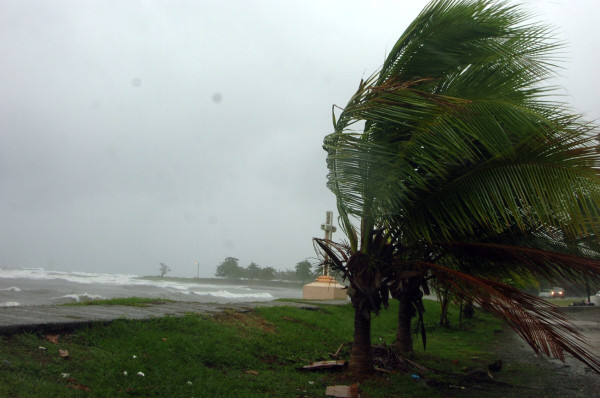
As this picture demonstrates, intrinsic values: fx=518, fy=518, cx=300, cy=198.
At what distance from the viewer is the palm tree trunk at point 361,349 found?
5754 millimetres

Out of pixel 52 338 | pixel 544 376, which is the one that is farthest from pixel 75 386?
pixel 544 376

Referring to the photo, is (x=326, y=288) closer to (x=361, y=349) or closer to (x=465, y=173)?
(x=361, y=349)

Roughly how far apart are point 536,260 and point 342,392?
2194 mm

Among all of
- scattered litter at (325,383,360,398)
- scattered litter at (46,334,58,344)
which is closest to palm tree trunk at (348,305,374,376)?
scattered litter at (325,383,360,398)

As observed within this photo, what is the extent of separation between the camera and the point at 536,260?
4621 mm

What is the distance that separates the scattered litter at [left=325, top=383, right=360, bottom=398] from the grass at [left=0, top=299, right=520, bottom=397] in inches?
3.5

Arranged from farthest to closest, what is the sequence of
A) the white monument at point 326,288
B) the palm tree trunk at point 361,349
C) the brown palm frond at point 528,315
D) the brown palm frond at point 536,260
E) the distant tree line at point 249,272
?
1. the distant tree line at point 249,272
2. the white monument at point 326,288
3. the palm tree trunk at point 361,349
4. the brown palm frond at point 536,260
5. the brown palm frond at point 528,315

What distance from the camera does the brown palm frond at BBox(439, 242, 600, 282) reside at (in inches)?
169

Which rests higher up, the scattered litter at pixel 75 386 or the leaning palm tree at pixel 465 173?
the leaning palm tree at pixel 465 173

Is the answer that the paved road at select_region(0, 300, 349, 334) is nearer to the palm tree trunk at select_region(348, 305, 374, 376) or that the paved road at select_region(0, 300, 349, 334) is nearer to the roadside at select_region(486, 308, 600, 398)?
the palm tree trunk at select_region(348, 305, 374, 376)

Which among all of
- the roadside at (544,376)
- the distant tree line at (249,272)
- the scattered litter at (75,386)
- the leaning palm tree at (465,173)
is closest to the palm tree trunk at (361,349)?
the leaning palm tree at (465,173)

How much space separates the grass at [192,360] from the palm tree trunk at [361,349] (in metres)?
0.18

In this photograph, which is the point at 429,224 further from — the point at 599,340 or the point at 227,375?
the point at 599,340

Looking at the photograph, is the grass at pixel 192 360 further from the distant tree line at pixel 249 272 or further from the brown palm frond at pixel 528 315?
the distant tree line at pixel 249 272
